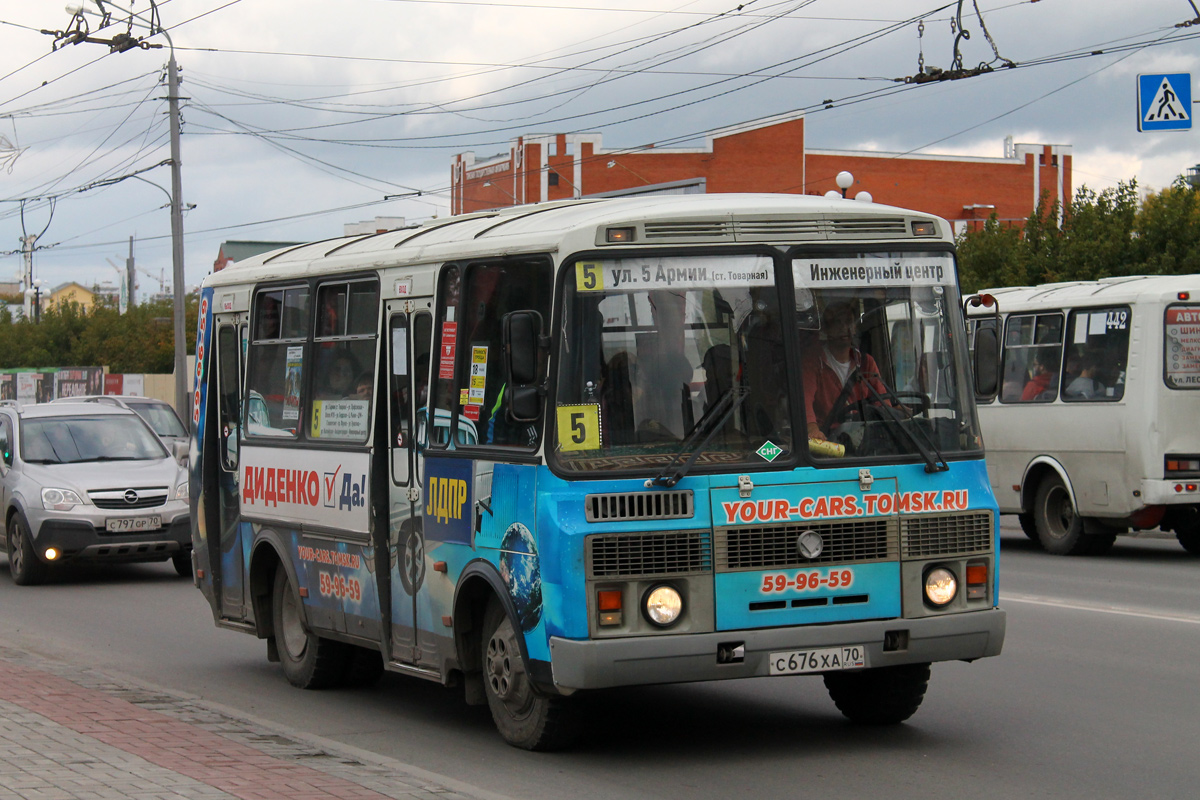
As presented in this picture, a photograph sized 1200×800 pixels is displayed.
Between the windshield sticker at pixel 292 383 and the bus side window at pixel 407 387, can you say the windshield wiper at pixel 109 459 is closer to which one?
the windshield sticker at pixel 292 383

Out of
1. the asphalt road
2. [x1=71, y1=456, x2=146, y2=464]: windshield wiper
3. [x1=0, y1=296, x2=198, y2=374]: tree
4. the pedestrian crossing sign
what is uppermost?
the pedestrian crossing sign

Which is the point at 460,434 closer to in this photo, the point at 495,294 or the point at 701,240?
the point at 495,294

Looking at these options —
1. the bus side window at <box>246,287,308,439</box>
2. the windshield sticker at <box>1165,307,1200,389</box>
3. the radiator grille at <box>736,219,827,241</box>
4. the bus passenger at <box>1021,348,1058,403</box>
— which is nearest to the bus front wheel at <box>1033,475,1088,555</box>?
the bus passenger at <box>1021,348,1058,403</box>

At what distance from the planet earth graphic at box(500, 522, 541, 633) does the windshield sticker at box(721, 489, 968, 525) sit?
2.96ft

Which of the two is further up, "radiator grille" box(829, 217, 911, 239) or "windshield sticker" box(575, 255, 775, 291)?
"radiator grille" box(829, 217, 911, 239)

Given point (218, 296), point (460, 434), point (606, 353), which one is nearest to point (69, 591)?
point (218, 296)

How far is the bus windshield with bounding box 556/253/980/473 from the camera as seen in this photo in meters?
7.24

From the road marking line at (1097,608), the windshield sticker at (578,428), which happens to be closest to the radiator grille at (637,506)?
the windshield sticker at (578,428)

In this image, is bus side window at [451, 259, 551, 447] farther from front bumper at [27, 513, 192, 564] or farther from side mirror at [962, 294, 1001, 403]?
front bumper at [27, 513, 192, 564]

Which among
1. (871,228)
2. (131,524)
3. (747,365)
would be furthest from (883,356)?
(131,524)

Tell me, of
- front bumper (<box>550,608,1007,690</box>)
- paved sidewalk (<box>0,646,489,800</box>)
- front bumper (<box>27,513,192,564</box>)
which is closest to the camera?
paved sidewalk (<box>0,646,489,800</box>)

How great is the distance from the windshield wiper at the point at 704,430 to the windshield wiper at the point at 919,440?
2.17 feet

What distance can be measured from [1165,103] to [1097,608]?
9932 mm

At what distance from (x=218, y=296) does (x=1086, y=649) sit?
6.44 meters
